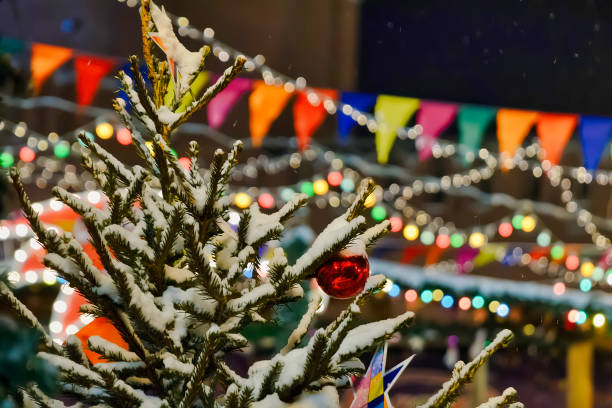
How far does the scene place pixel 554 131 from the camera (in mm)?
6352

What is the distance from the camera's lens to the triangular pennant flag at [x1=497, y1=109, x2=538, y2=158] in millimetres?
6234

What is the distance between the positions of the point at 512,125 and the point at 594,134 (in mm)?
682

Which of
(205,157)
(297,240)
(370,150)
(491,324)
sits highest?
(370,150)

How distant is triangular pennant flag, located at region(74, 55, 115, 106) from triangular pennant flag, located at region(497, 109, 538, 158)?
10.3ft

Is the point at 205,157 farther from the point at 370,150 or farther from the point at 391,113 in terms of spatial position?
the point at 391,113

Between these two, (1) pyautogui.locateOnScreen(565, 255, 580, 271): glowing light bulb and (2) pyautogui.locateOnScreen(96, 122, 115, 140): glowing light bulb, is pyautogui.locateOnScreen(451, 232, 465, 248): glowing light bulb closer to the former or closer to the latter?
(1) pyautogui.locateOnScreen(565, 255, 580, 271): glowing light bulb

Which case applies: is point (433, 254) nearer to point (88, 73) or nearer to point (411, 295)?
point (411, 295)

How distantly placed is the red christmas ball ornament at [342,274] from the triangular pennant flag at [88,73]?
468 cm

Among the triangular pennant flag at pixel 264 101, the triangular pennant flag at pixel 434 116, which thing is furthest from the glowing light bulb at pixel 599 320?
the triangular pennant flag at pixel 264 101

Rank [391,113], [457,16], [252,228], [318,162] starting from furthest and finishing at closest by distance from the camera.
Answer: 1. [457,16]
2. [318,162]
3. [391,113]
4. [252,228]

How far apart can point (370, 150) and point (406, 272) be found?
178 inches

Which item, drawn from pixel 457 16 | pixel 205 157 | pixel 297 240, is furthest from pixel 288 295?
pixel 457 16

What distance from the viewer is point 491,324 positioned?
7.37 metres

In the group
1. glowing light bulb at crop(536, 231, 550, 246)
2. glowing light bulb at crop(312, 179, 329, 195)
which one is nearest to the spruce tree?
glowing light bulb at crop(312, 179, 329, 195)
